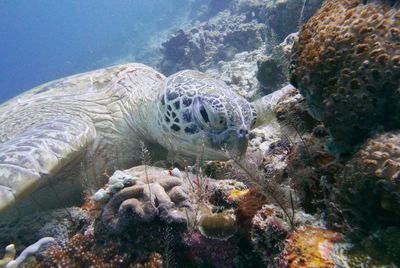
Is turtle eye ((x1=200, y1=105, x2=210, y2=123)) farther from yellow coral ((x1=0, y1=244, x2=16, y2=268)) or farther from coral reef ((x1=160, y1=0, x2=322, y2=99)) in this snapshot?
coral reef ((x1=160, y1=0, x2=322, y2=99))

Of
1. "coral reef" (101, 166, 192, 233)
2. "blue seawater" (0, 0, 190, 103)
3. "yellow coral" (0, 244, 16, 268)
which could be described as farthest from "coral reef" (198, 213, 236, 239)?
"blue seawater" (0, 0, 190, 103)

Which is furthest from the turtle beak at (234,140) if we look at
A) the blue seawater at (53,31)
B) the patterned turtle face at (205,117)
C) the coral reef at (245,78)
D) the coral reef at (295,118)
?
the blue seawater at (53,31)

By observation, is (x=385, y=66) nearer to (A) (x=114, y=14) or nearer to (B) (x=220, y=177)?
(B) (x=220, y=177)

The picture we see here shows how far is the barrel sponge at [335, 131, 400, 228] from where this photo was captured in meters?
1.42

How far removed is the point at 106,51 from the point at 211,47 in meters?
31.3

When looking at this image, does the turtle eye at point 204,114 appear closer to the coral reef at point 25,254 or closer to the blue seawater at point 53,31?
the coral reef at point 25,254

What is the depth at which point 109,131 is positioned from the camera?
12.5 feet

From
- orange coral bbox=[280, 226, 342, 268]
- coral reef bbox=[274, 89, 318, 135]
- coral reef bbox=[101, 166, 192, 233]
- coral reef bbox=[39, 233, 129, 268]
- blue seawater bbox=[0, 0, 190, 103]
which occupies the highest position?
blue seawater bbox=[0, 0, 190, 103]

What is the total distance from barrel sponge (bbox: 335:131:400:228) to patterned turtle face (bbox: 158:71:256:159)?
120 cm

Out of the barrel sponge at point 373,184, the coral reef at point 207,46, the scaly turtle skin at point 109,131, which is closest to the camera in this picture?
the barrel sponge at point 373,184

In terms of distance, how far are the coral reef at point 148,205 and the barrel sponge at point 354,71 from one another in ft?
3.41

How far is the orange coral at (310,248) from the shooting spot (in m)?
1.48

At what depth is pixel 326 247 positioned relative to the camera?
1.54m

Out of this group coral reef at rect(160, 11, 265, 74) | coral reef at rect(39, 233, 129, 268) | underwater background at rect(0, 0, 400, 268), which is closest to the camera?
underwater background at rect(0, 0, 400, 268)
